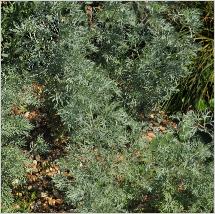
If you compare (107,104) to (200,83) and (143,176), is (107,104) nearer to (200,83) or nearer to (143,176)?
(143,176)

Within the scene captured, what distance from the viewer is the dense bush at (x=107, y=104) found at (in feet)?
11.3

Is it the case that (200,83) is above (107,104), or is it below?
below

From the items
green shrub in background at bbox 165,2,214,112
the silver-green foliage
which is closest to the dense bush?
the silver-green foliage

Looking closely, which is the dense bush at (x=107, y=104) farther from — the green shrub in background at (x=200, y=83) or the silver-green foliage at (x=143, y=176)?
the green shrub in background at (x=200, y=83)

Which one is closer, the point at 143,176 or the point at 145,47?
the point at 143,176

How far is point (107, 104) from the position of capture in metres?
3.87

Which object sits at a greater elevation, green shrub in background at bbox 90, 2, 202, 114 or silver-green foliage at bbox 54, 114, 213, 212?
green shrub in background at bbox 90, 2, 202, 114

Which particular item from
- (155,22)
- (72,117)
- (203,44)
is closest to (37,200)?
(72,117)

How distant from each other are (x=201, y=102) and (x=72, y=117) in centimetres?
188

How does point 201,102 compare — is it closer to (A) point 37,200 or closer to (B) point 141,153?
(B) point 141,153

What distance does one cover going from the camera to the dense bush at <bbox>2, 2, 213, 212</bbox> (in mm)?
3430

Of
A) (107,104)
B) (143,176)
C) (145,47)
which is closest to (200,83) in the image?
(145,47)

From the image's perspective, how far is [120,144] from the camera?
3697mm

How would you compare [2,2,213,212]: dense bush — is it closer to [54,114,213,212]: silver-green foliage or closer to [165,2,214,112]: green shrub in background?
[54,114,213,212]: silver-green foliage
